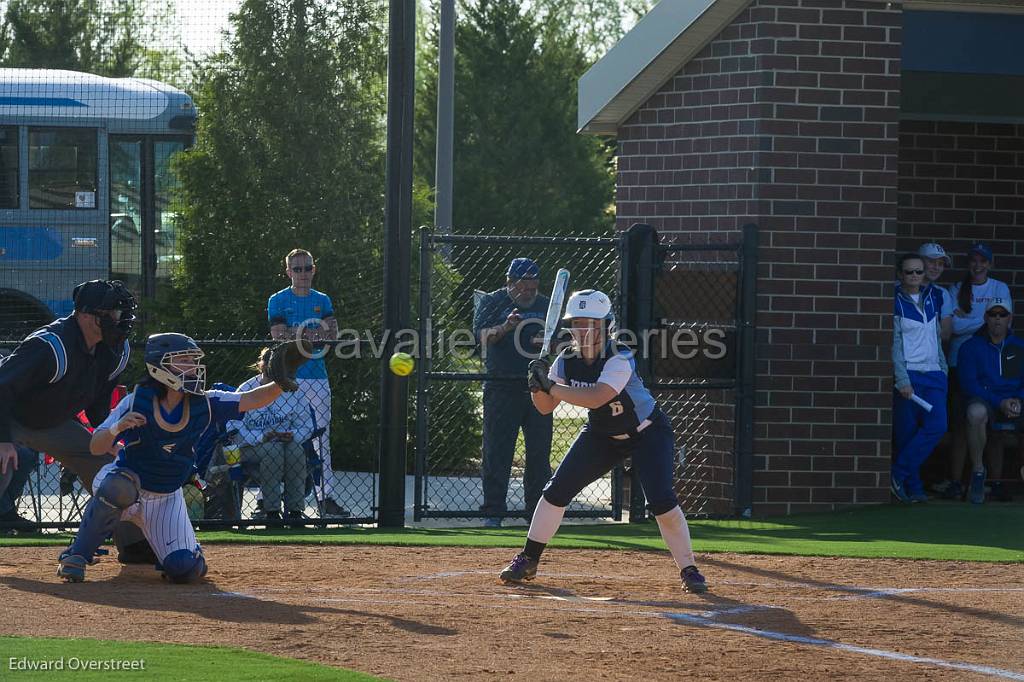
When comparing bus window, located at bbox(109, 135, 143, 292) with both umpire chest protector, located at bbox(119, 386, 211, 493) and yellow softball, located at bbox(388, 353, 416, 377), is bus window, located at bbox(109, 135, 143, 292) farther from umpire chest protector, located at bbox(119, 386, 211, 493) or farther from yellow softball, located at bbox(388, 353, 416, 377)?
umpire chest protector, located at bbox(119, 386, 211, 493)

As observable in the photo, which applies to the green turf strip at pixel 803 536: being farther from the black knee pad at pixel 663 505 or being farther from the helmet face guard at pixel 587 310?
the helmet face guard at pixel 587 310

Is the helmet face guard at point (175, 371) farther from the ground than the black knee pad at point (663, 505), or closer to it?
farther from the ground

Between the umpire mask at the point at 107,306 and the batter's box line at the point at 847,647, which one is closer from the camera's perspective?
the batter's box line at the point at 847,647

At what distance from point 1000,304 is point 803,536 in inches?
118

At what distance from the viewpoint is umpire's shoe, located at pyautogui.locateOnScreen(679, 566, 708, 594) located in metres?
7.45

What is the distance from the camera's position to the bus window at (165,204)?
14719 millimetres

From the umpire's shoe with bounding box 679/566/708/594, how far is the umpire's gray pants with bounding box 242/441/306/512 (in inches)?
139

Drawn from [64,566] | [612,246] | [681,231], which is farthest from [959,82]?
[64,566]

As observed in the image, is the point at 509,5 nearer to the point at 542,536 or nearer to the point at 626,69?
the point at 626,69

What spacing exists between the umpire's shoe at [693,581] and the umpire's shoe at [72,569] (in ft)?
10.4

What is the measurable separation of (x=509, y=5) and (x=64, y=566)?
24.1m

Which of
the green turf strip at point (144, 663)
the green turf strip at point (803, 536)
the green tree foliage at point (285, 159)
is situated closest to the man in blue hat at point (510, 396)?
the green turf strip at point (803, 536)

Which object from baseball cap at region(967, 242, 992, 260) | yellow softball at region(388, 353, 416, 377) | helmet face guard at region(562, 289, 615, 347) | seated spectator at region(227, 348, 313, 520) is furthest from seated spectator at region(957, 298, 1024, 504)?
seated spectator at region(227, 348, 313, 520)

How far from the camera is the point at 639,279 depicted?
1047cm
